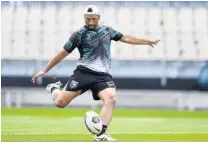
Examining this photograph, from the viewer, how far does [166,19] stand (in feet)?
84.7

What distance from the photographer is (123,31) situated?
26016 mm

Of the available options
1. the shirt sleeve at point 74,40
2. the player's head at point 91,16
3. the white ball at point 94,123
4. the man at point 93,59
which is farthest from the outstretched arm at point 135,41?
the white ball at point 94,123

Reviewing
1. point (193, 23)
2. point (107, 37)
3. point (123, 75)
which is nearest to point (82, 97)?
point (123, 75)

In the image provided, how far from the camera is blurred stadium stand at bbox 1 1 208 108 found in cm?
2506

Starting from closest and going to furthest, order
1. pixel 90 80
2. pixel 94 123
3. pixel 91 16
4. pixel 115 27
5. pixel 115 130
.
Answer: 1. pixel 94 123
2. pixel 91 16
3. pixel 90 80
4. pixel 115 130
5. pixel 115 27

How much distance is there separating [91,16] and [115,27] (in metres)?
17.1

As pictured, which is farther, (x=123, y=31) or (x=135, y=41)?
(x=123, y=31)

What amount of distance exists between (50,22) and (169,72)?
486 cm

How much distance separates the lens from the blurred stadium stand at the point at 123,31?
25062 mm

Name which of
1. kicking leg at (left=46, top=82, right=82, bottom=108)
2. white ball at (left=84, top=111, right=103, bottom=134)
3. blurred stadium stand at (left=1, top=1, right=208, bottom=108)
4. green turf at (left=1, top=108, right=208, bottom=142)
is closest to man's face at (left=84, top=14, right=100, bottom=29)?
kicking leg at (left=46, top=82, right=82, bottom=108)

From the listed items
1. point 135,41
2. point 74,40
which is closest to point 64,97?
point 74,40

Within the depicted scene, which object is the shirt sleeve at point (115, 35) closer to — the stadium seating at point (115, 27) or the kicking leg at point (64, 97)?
the kicking leg at point (64, 97)

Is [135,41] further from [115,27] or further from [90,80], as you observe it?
[115,27]

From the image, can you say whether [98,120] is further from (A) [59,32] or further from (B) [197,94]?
(A) [59,32]
